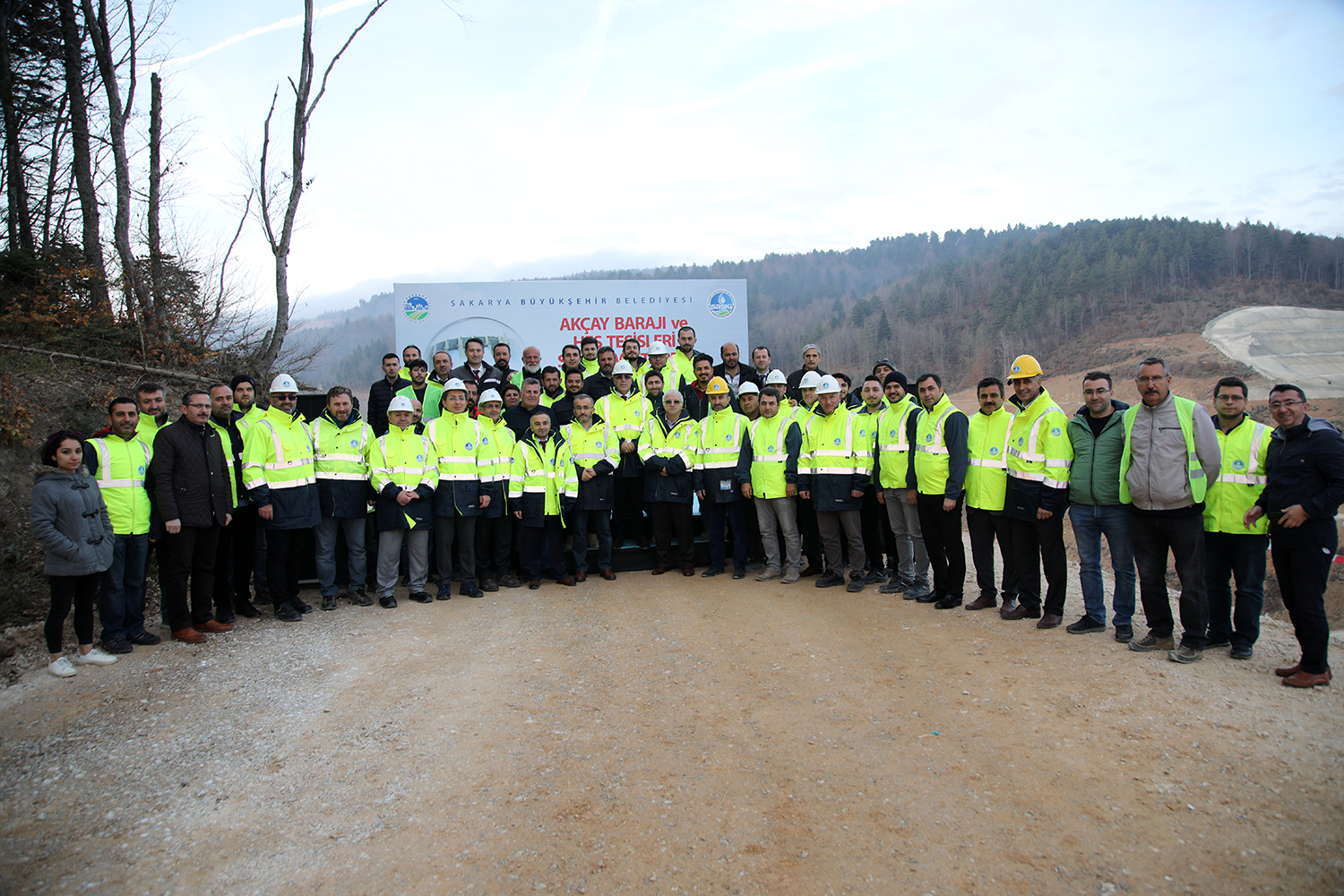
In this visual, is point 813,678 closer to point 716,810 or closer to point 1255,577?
point 716,810

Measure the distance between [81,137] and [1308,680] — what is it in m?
17.0

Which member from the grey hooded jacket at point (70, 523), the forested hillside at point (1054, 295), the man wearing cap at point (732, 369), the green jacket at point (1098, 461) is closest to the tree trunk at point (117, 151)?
the grey hooded jacket at point (70, 523)

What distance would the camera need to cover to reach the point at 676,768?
3.76 metres

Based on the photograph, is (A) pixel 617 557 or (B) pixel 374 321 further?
(B) pixel 374 321

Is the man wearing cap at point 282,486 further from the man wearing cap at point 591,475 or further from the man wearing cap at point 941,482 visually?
the man wearing cap at point 941,482

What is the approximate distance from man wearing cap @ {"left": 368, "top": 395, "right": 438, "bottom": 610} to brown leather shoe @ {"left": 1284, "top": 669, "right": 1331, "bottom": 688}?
7.08 meters

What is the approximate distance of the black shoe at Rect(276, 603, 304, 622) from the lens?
6582 millimetres

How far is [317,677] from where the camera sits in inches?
201

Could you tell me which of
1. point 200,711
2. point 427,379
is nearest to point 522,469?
point 427,379

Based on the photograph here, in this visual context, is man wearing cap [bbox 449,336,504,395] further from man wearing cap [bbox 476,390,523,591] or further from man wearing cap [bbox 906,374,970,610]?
man wearing cap [bbox 906,374,970,610]

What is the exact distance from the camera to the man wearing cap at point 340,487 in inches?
271

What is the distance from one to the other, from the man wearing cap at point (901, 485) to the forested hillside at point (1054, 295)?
57.2 meters

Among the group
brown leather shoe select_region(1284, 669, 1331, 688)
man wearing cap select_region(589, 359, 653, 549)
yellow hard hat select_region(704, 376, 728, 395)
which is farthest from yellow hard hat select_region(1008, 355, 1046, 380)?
man wearing cap select_region(589, 359, 653, 549)

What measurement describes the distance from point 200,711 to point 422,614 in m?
2.23
